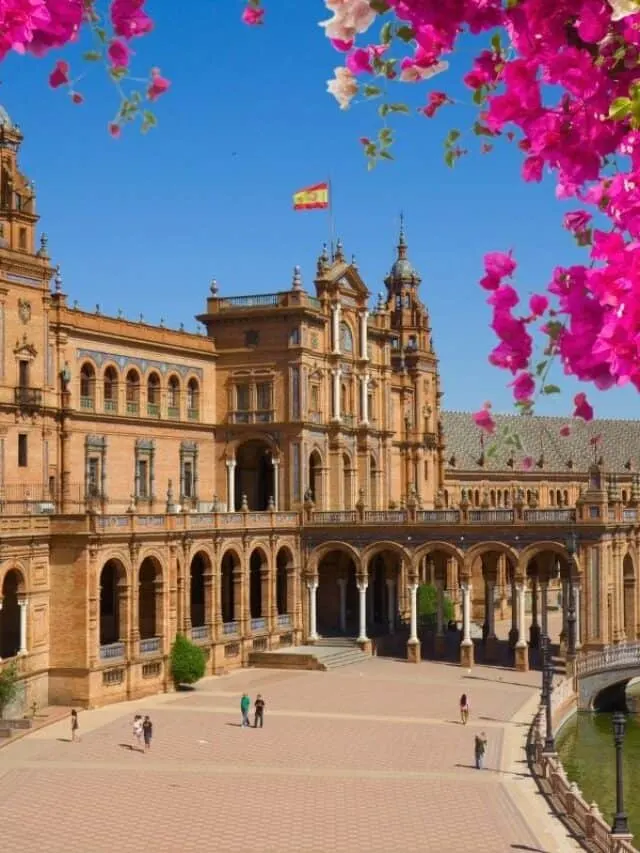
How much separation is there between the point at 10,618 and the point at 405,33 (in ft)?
158

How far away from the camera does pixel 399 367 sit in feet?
283

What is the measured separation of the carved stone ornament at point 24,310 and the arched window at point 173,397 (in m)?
14.0

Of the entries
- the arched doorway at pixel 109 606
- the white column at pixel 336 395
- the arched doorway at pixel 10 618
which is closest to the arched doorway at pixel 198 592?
the arched doorway at pixel 109 606

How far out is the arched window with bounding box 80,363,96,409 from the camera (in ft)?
204

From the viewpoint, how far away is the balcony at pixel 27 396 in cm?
5572

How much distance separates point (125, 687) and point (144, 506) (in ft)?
44.1

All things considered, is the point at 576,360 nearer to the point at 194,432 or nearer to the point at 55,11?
the point at 55,11

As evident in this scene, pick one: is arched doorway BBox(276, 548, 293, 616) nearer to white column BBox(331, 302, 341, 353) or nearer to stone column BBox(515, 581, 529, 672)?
white column BBox(331, 302, 341, 353)

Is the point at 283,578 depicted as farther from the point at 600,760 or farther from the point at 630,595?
the point at 600,760

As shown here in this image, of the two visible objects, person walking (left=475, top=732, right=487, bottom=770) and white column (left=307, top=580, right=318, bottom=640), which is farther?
white column (left=307, top=580, right=318, bottom=640)

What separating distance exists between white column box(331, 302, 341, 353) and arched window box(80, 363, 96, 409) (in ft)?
51.1

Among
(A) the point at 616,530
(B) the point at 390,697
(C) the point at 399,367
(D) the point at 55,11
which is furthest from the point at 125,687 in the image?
(D) the point at 55,11

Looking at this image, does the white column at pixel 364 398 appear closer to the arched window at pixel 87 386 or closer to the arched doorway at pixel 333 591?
the arched doorway at pixel 333 591

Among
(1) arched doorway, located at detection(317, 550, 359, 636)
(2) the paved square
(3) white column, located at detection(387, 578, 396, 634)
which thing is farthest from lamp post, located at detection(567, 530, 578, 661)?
(1) arched doorway, located at detection(317, 550, 359, 636)
